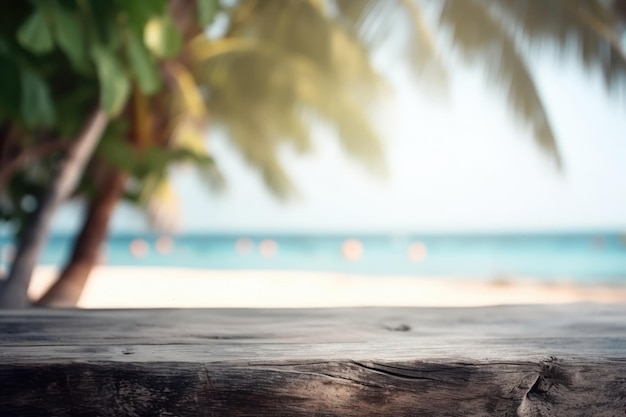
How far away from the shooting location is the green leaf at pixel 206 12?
4.45 ft

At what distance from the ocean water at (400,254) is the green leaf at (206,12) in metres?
12.3

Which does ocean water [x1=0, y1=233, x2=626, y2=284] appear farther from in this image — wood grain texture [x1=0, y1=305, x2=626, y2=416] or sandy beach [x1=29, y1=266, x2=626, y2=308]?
wood grain texture [x1=0, y1=305, x2=626, y2=416]

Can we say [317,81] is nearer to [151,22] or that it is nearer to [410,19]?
[410,19]

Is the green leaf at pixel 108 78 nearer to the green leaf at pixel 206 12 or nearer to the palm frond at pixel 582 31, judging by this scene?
the green leaf at pixel 206 12

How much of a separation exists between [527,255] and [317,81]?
59.2 feet

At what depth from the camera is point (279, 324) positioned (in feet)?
2.18

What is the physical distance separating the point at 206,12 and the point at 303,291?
708 cm

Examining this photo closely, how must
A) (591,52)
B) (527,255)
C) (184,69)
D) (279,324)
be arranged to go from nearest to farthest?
1. (279,324)
2. (591,52)
3. (184,69)
4. (527,255)

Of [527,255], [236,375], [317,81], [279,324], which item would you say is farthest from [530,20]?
[527,255]

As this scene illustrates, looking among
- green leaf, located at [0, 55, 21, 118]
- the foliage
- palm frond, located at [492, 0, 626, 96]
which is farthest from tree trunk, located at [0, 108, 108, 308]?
palm frond, located at [492, 0, 626, 96]

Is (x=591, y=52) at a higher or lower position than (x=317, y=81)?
lower

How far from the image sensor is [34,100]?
5.53ft

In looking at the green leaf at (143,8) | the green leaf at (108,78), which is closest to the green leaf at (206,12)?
the green leaf at (143,8)

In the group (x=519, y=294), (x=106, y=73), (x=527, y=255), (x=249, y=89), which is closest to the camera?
(x=106, y=73)
